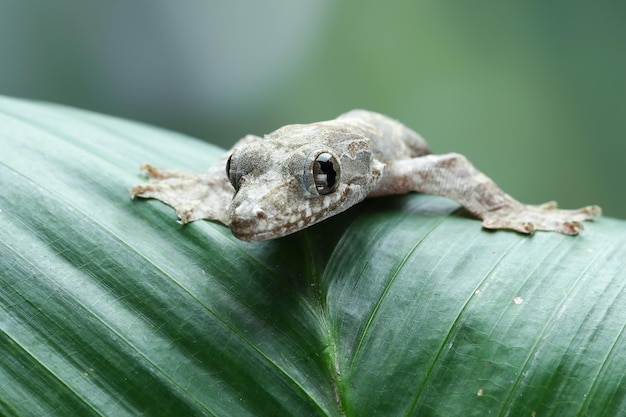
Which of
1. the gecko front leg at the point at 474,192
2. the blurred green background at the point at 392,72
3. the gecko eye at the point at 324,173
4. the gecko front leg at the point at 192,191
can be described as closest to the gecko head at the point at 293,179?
the gecko eye at the point at 324,173

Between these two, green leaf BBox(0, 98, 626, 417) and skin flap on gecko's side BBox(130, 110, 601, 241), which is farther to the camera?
skin flap on gecko's side BBox(130, 110, 601, 241)

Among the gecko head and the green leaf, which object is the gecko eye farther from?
the green leaf

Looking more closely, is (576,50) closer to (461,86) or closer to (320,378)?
(461,86)

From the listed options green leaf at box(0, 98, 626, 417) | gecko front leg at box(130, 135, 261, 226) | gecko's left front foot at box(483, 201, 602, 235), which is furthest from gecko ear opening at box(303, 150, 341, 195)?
gecko's left front foot at box(483, 201, 602, 235)

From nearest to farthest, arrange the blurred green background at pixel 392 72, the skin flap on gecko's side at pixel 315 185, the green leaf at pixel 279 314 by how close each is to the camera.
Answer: the green leaf at pixel 279 314, the skin flap on gecko's side at pixel 315 185, the blurred green background at pixel 392 72

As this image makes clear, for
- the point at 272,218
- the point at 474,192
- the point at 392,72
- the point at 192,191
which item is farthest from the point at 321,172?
the point at 392,72

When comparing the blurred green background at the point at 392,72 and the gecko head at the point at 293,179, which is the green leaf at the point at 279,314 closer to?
the gecko head at the point at 293,179

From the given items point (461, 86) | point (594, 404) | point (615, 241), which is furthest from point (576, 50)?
point (594, 404)
